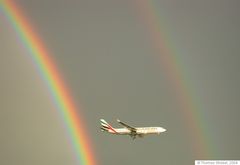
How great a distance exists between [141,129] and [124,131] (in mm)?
1613

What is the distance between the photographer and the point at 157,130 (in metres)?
46.6

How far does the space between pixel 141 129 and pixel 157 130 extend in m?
3.21

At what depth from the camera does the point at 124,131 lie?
4400cm

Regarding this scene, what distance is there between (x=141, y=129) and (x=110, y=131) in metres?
3.62

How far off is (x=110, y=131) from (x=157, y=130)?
4.71 m

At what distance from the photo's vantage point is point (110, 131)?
4594cm

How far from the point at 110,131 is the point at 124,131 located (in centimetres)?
237

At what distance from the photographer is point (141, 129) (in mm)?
43875

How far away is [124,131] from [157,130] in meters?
4.19
